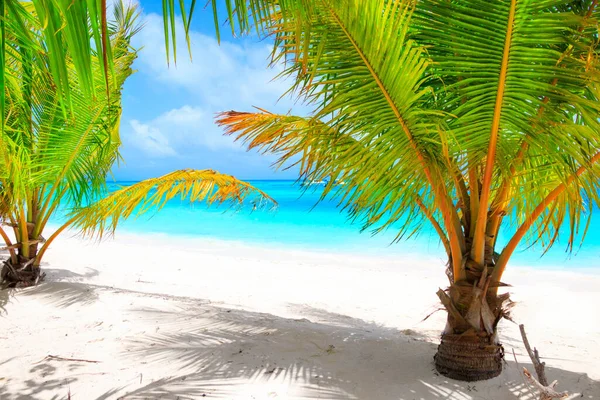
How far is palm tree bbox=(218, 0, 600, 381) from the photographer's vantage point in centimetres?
172

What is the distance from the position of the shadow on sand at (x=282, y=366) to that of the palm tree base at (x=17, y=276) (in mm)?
1337

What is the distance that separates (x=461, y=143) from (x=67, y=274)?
4.62 m

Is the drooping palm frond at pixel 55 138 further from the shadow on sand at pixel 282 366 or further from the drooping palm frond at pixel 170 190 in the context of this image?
the shadow on sand at pixel 282 366

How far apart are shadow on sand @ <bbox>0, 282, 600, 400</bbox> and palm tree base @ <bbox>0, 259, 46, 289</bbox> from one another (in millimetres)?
1337

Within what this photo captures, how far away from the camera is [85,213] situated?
363cm

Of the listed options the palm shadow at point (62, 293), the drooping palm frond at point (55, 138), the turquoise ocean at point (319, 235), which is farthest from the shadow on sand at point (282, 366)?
the turquoise ocean at point (319, 235)

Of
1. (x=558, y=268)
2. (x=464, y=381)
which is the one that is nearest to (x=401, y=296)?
(x=464, y=381)

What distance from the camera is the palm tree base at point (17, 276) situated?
155 inches

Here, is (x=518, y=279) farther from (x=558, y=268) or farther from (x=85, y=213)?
(x=85, y=213)

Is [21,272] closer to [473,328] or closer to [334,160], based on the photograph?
[334,160]

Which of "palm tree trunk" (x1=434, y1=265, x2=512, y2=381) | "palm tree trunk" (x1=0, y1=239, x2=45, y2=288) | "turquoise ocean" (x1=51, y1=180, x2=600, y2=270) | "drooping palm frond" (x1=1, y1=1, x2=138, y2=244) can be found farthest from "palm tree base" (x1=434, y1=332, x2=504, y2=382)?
"turquoise ocean" (x1=51, y1=180, x2=600, y2=270)

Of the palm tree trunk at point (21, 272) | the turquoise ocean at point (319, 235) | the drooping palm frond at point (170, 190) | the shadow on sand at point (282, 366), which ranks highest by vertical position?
the turquoise ocean at point (319, 235)

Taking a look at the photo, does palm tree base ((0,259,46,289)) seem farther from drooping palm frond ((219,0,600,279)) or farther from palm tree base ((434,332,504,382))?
palm tree base ((434,332,504,382))

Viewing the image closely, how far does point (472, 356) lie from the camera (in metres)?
2.27
